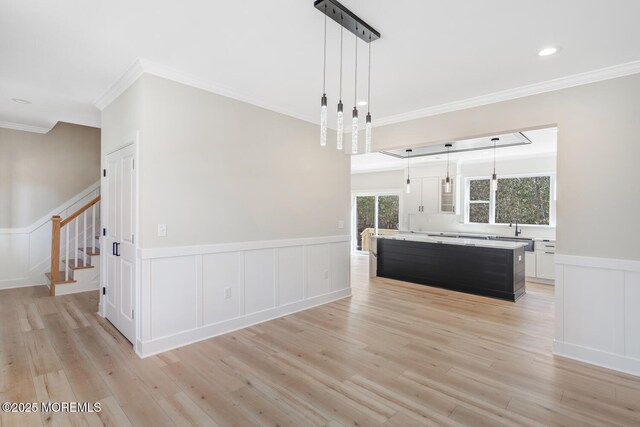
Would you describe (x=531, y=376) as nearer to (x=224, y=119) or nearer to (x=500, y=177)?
(x=224, y=119)

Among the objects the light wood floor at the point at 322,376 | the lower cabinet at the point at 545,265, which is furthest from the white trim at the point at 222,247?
the lower cabinet at the point at 545,265

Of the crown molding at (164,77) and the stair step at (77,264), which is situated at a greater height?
the crown molding at (164,77)

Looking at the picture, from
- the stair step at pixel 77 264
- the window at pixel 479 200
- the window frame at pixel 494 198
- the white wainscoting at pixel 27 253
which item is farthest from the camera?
the window at pixel 479 200

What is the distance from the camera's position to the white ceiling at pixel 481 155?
5305 millimetres

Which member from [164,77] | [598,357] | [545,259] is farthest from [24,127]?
[545,259]

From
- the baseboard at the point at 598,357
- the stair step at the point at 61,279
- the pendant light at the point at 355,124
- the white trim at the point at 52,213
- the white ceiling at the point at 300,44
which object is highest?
the white ceiling at the point at 300,44

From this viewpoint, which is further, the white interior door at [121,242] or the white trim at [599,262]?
the white interior door at [121,242]

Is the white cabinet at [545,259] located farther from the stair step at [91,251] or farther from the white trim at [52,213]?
the white trim at [52,213]

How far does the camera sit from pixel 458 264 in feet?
18.6

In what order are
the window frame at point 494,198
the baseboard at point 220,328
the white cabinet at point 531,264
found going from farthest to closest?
the window frame at point 494,198
the white cabinet at point 531,264
the baseboard at point 220,328

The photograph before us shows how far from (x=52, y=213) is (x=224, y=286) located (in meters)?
4.42

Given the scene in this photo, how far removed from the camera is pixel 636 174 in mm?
2814

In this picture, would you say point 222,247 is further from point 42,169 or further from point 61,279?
point 42,169

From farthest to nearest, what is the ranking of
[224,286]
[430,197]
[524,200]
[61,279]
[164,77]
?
1. [430,197]
2. [524,200]
3. [61,279]
4. [224,286]
5. [164,77]
